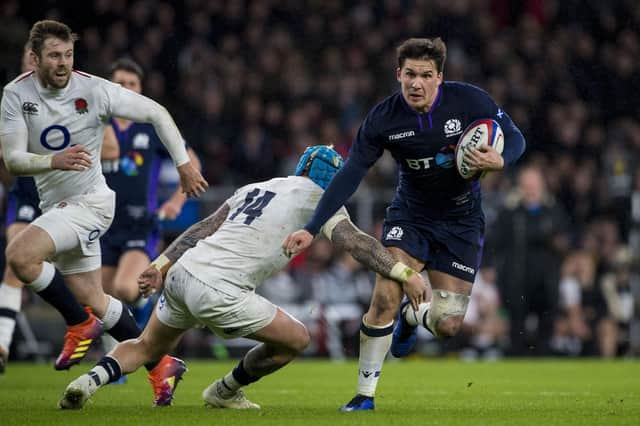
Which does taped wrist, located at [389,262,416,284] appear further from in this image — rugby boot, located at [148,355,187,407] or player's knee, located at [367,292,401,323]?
rugby boot, located at [148,355,187,407]

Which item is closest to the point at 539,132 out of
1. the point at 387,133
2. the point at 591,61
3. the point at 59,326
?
the point at 591,61

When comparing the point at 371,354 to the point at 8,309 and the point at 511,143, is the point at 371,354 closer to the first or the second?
the point at 511,143

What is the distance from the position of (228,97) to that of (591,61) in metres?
6.74

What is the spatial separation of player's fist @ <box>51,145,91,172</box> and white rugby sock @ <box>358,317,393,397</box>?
7.20ft

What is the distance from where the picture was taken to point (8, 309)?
1009cm

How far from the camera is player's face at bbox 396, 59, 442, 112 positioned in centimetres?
760

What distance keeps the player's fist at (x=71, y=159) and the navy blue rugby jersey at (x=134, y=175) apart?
9.73 ft

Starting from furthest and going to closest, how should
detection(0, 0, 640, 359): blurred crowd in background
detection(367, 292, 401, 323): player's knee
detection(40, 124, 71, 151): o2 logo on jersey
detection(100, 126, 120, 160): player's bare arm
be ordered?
1. detection(0, 0, 640, 359): blurred crowd in background
2. detection(100, 126, 120, 160): player's bare arm
3. detection(40, 124, 71, 151): o2 logo on jersey
4. detection(367, 292, 401, 323): player's knee

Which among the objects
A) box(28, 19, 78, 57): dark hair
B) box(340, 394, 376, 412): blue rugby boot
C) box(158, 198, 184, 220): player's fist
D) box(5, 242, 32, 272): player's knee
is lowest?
box(340, 394, 376, 412): blue rugby boot

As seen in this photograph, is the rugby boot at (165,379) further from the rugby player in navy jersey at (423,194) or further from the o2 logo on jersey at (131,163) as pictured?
the o2 logo on jersey at (131,163)

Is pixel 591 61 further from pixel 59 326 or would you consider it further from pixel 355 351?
pixel 59 326

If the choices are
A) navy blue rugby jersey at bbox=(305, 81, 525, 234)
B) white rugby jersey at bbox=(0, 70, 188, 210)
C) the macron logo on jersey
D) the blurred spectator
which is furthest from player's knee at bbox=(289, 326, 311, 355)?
the blurred spectator

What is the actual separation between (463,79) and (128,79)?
10.1 meters

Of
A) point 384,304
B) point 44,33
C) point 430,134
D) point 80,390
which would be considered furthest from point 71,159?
point 430,134
